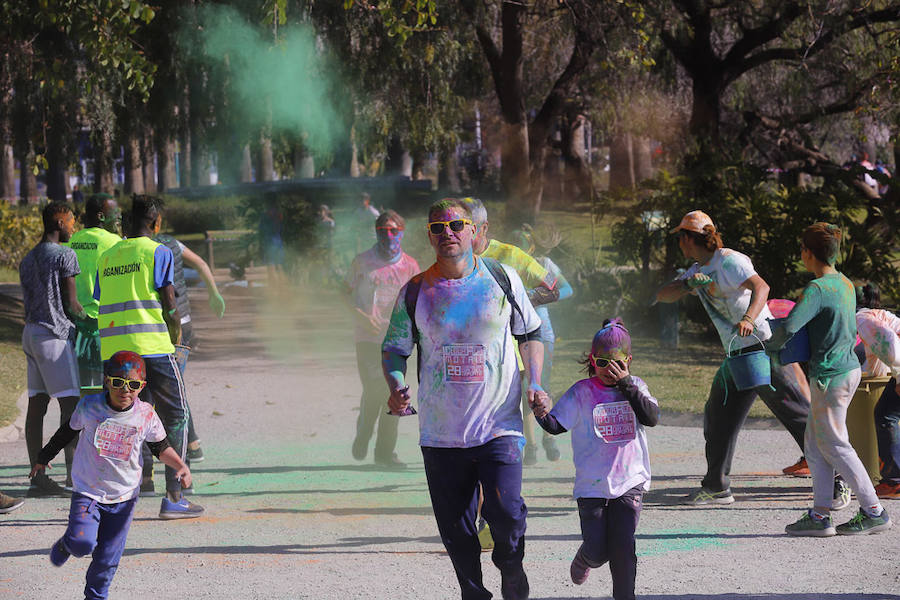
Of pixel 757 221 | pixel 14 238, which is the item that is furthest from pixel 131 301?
pixel 14 238

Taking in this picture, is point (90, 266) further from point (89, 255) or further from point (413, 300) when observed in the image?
point (413, 300)

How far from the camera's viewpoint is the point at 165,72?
56.8 ft

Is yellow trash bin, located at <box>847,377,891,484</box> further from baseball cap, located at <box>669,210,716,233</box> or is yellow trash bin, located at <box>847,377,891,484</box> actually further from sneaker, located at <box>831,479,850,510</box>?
baseball cap, located at <box>669,210,716,233</box>

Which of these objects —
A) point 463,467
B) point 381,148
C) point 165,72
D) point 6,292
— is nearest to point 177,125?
point 165,72

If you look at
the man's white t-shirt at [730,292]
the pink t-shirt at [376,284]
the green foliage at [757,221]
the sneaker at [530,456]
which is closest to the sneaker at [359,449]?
the pink t-shirt at [376,284]

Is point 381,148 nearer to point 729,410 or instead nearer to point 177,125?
point 177,125

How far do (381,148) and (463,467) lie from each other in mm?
15158

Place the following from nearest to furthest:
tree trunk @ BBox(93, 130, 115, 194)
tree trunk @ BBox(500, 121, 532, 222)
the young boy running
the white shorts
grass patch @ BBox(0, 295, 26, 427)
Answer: the young boy running
the white shorts
grass patch @ BBox(0, 295, 26, 427)
tree trunk @ BBox(93, 130, 115, 194)
tree trunk @ BBox(500, 121, 532, 222)

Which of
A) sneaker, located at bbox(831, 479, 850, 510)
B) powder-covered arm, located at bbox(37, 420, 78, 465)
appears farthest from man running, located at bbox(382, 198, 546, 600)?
sneaker, located at bbox(831, 479, 850, 510)

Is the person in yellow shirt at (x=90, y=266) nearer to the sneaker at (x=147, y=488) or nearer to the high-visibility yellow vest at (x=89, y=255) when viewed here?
the high-visibility yellow vest at (x=89, y=255)

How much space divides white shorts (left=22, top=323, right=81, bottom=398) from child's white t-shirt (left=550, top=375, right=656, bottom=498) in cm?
397

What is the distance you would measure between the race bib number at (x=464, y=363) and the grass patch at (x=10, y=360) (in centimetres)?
612

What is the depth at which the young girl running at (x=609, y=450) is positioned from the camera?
4.78m

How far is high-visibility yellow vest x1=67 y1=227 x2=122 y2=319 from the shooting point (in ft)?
25.1
